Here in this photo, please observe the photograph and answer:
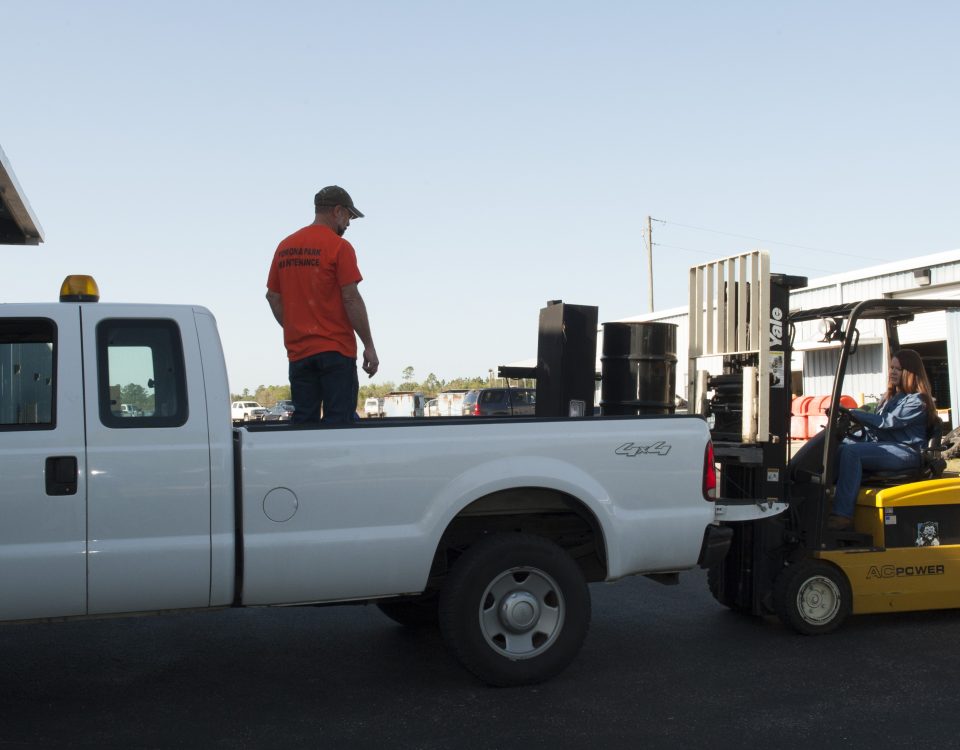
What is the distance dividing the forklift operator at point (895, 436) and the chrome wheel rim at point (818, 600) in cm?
47

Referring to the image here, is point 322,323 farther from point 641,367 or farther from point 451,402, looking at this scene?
point 451,402

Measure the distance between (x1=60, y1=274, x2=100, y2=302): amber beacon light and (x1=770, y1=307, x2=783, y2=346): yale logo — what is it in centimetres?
414

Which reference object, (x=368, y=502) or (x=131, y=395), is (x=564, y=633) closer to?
(x=368, y=502)

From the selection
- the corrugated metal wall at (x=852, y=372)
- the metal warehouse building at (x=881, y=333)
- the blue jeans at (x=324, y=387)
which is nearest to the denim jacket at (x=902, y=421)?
the blue jeans at (x=324, y=387)

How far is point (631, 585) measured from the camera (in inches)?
324

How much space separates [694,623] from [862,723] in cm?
214

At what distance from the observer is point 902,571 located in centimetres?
663

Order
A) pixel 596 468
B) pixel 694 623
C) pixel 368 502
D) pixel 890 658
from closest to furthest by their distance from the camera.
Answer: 1. pixel 368 502
2. pixel 596 468
3. pixel 890 658
4. pixel 694 623

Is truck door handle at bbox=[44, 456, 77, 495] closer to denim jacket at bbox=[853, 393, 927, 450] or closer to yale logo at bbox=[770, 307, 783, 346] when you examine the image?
yale logo at bbox=[770, 307, 783, 346]

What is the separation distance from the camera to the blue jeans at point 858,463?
6.77m

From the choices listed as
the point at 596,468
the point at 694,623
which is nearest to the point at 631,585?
the point at 694,623

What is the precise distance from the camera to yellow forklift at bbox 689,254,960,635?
21.3 feet

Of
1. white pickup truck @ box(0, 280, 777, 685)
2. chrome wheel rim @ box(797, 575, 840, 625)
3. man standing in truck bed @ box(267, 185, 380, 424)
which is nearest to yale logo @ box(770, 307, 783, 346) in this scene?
white pickup truck @ box(0, 280, 777, 685)

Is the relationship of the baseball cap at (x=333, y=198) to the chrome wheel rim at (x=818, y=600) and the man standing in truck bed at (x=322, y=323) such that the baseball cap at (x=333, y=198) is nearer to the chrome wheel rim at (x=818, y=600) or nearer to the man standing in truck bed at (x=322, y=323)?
the man standing in truck bed at (x=322, y=323)
